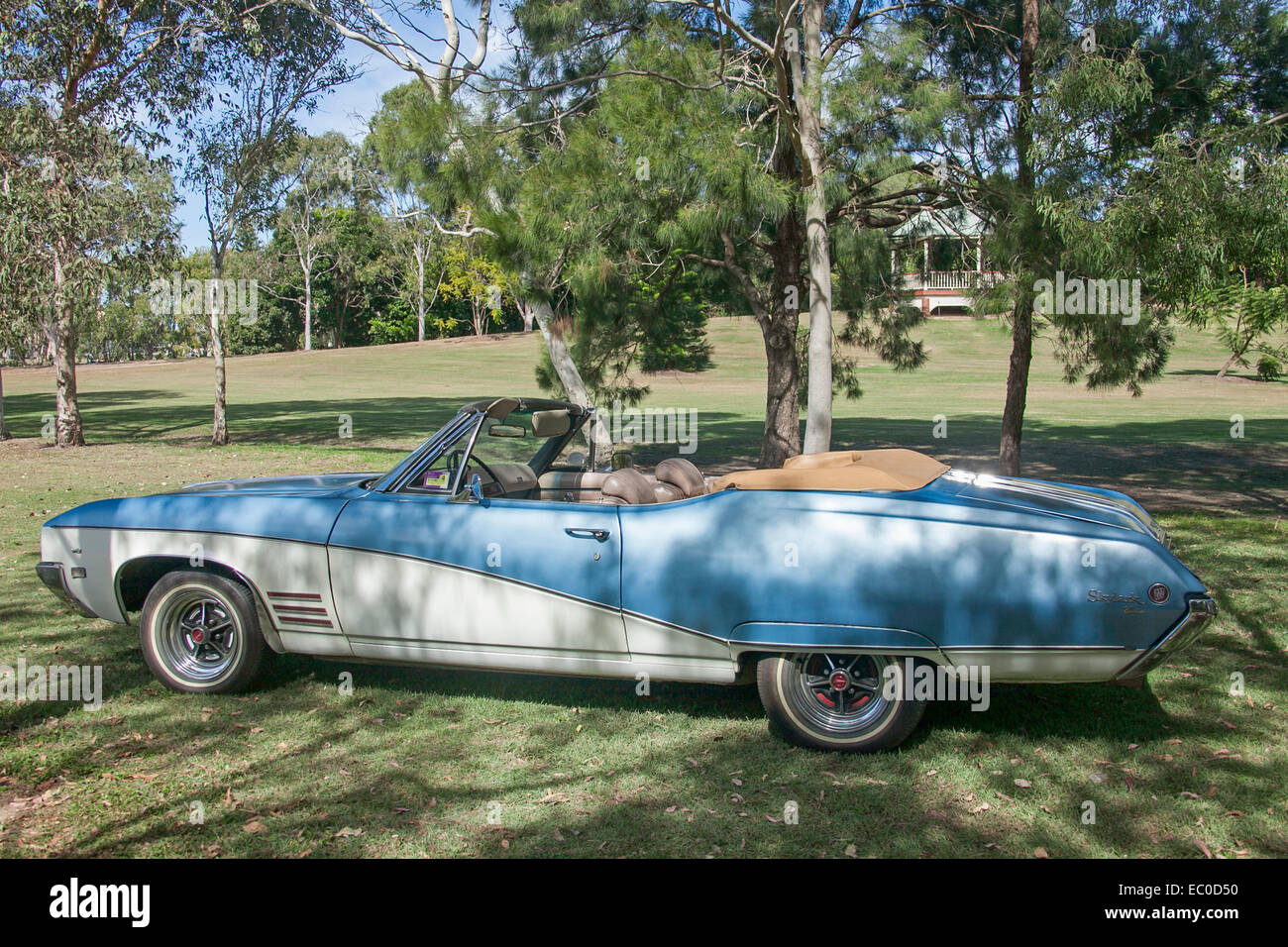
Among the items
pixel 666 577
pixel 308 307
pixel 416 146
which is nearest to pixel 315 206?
pixel 308 307

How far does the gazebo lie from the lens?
1185cm

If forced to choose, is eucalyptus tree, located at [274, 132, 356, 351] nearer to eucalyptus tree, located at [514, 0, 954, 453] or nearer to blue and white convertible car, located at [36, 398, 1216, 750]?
eucalyptus tree, located at [514, 0, 954, 453]

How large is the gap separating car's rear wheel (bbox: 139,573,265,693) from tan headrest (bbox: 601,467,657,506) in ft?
6.07

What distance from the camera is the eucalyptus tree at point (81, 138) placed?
53.3 feet

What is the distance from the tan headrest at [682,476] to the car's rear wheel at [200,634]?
212 cm

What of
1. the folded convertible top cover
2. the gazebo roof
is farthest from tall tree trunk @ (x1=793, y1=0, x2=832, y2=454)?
the folded convertible top cover

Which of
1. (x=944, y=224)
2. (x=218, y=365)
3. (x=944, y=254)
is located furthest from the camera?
(x=218, y=365)

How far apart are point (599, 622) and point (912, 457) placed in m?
1.70

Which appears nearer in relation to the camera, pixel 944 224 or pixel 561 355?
pixel 944 224

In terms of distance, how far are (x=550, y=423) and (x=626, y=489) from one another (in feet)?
3.33

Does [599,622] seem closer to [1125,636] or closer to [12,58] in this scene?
[1125,636]

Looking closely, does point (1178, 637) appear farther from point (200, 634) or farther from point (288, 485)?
point (200, 634)

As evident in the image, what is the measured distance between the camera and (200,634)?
203 inches

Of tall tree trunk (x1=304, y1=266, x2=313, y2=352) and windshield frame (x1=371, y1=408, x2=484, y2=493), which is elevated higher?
tall tree trunk (x1=304, y1=266, x2=313, y2=352)
